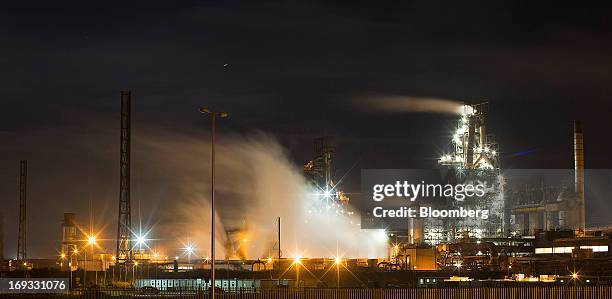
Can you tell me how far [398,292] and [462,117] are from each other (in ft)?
252

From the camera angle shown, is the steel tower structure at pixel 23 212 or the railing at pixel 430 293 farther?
the steel tower structure at pixel 23 212

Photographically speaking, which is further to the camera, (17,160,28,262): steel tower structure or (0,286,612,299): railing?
(17,160,28,262): steel tower structure

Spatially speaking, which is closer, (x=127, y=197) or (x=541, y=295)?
(x=541, y=295)

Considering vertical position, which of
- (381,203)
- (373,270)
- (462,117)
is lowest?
(373,270)

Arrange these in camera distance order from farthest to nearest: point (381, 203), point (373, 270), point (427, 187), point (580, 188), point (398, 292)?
1. point (580, 188)
2. point (427, 187)
3. point (381, 203)
4. point (373, 270)
5. point (398, 292)

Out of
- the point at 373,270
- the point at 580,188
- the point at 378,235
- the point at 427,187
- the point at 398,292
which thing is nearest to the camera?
the point at 398,292

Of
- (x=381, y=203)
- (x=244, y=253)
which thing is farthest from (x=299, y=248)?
(x=381, y=203)

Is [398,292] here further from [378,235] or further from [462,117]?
[378,235]

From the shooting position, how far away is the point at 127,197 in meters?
90.5

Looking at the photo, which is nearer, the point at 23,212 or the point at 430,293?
the point at 430,293

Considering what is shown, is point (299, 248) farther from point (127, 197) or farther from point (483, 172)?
point (127, 197)

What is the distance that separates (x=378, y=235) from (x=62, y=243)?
47.5 m

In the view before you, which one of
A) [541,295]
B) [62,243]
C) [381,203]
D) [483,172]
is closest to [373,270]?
[381,203]

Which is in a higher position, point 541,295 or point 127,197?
point 127,197
